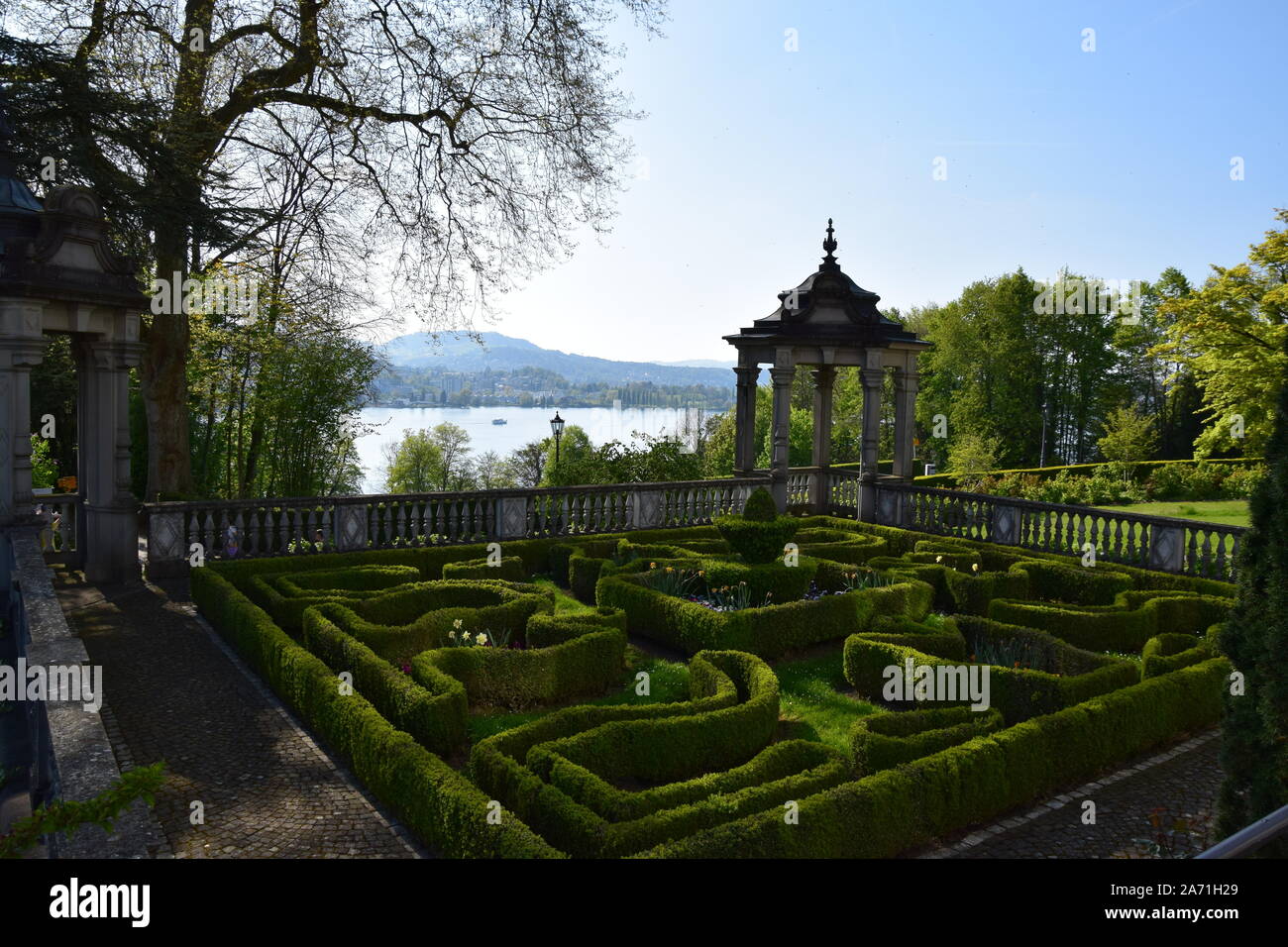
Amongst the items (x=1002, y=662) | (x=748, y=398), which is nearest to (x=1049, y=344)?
(x=748, y=398)

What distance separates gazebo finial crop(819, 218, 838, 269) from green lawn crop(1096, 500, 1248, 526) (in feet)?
37.1

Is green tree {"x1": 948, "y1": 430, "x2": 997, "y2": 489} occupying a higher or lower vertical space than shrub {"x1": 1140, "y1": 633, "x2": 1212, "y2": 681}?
higher

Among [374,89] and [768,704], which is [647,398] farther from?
[768,704]

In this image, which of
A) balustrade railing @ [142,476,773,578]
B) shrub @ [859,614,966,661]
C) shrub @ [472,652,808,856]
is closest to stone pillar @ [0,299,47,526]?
balustrade railing @ [142,476,773,578]

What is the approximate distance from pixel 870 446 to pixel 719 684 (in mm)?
11534

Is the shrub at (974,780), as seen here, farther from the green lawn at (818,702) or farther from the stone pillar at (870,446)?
the stone pillar at (870,446)

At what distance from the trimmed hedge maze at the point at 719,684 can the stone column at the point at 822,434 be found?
17.9ft

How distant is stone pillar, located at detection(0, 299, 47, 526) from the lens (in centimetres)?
1181

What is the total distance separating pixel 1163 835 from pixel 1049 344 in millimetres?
50014

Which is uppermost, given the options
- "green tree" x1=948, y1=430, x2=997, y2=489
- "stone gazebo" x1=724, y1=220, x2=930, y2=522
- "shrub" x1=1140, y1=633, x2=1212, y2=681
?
"stone gazebo" x1=724, y1=220, x2=930, y2=522

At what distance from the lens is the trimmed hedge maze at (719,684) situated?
6.30 metres

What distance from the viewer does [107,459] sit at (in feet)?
45.2

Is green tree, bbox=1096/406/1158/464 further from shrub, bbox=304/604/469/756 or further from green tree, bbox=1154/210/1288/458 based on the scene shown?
shrub, bbox=304/604/469/756

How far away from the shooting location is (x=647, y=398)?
164125 millimetres
